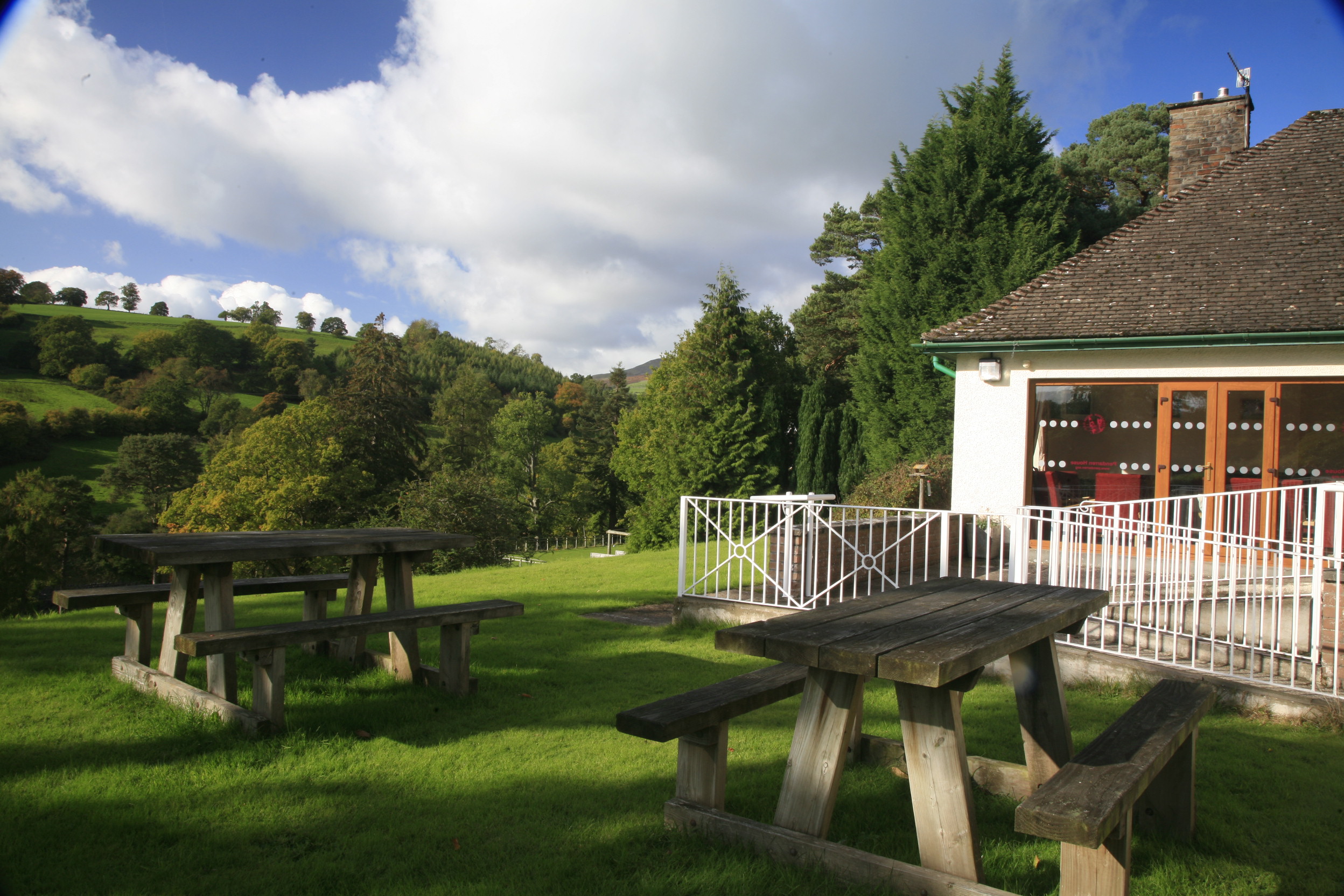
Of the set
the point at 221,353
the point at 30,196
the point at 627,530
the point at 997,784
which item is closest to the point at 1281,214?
the point at 997,784

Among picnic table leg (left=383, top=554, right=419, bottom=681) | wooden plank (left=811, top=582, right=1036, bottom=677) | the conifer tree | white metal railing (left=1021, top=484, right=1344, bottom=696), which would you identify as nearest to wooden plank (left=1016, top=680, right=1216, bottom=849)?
wooden plank (left=811, top=582, right=1036, bottom=677)

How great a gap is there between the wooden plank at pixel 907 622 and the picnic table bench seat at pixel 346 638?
2.65 meters

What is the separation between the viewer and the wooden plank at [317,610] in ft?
18.7

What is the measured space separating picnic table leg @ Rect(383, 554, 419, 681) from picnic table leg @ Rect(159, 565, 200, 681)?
3.67ft

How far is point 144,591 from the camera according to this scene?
5008 millimetres

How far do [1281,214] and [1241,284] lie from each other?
5.96 ft

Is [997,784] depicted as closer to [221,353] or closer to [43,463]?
[43,463]

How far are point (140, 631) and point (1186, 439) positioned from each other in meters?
10.9

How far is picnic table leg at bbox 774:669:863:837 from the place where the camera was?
276cm

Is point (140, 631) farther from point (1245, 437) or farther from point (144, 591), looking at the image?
point (1245, 437)

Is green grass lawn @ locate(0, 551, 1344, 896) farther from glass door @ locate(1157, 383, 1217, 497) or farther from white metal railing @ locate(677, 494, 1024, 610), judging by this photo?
glass door @ locate(1157, 383, 1217, 497)

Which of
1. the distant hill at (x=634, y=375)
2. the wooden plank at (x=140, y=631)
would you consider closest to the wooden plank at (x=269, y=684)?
the wooden plank at (x=140, y=631)

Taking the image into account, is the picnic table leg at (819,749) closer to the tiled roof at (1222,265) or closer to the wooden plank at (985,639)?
the wooden plank at (985,639)

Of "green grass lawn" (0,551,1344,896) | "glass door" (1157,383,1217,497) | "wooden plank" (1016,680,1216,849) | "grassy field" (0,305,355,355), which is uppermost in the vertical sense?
"grassy field" (0,305,355,355)
